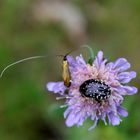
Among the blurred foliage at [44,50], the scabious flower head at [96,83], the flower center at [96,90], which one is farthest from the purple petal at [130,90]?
the blurred foliage at [44,50]

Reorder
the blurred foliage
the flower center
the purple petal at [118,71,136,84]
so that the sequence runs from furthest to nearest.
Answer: the blurred foliage
the purple petal at [118,71,136,84]
the flower center

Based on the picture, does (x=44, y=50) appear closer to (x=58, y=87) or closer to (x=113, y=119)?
(x=58, y=87)

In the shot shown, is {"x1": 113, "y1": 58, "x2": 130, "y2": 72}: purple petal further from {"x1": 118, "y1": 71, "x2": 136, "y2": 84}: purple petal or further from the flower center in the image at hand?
the flower center

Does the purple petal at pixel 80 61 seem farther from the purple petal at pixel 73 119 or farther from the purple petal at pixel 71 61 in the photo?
the purple petal at pixel 73 119

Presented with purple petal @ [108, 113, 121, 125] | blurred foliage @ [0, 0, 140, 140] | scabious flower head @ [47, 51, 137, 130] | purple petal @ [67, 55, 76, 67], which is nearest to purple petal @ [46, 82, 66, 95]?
scabious flower head @ [47, 51, 137, 130]

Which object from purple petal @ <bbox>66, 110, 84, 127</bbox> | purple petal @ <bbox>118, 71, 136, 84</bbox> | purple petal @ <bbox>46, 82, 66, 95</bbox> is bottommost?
purple petal @ <bbox>66, 110, 84, 127</bbox>

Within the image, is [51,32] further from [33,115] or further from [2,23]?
[33,115]

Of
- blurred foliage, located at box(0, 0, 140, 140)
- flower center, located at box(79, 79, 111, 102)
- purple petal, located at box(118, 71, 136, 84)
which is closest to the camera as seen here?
flower center, located at box(79, 79, 111, 102)
